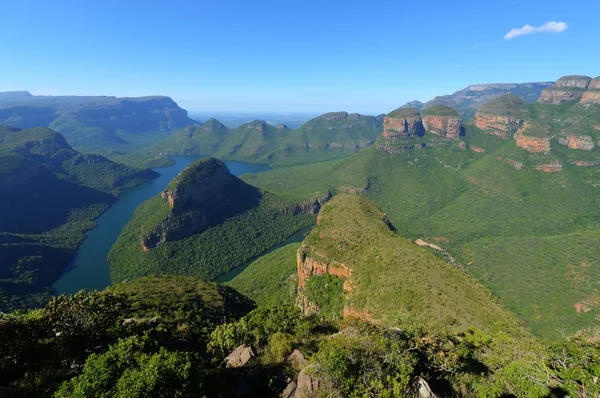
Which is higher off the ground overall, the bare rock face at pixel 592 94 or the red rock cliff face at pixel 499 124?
the bare rock face at pixel 592 94

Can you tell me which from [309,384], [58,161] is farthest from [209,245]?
[58,161]

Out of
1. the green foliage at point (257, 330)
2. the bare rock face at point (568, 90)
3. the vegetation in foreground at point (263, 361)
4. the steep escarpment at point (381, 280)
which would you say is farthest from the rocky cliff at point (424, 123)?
the green foliage at point (257, 330)

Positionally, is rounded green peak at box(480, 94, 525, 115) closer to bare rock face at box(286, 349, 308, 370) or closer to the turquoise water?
bare rock face at box(286, 349, 308, 370)

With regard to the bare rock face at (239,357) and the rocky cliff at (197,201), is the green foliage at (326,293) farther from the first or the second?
the rocky cliff at (197,201)

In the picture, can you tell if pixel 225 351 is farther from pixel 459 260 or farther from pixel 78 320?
pixel 459 260

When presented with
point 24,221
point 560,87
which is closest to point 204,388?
point 24,221
